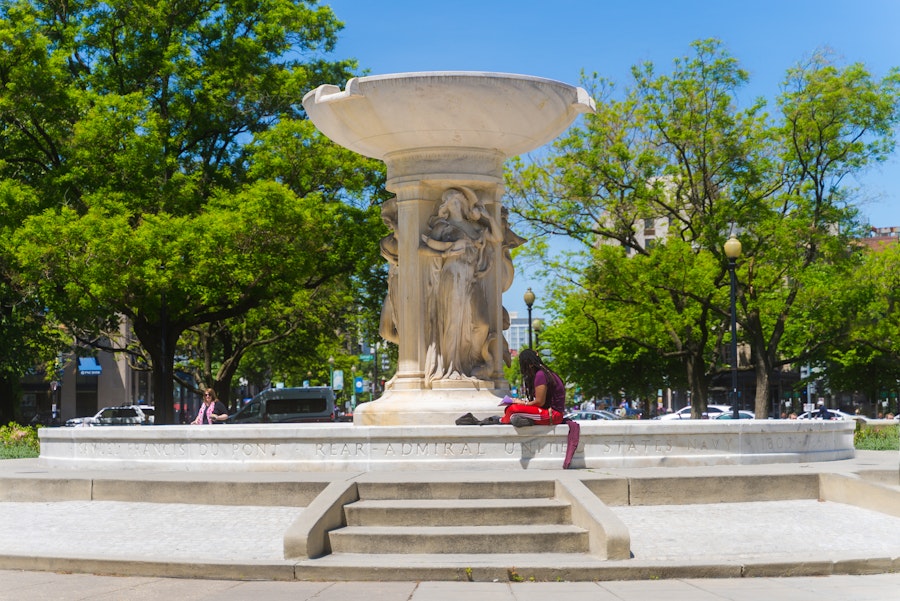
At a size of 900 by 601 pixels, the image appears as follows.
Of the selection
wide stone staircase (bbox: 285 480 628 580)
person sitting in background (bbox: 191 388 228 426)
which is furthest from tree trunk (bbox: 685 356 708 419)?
wide stone staircase (bbox: 285 480 628 580)

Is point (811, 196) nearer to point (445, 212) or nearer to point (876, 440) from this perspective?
point (876, 440)

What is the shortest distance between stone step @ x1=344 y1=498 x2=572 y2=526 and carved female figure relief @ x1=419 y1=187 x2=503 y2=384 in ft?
15.5

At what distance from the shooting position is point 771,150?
113 ft

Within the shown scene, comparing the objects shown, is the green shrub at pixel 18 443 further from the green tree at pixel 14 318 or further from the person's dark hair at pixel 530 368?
the person's dark hair at pixel 530 368

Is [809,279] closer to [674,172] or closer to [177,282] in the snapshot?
[674,172]

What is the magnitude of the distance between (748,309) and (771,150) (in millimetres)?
4798

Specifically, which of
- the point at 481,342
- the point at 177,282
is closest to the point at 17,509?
the point at 481,342

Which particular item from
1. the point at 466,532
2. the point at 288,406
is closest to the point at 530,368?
the point at 466,532

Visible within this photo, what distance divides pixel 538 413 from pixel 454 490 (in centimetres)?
214

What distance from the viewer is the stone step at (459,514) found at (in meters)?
10.2

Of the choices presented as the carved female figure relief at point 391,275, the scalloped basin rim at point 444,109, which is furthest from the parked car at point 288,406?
the scalloped basin rim at point 444,109

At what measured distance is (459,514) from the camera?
10.2 meters

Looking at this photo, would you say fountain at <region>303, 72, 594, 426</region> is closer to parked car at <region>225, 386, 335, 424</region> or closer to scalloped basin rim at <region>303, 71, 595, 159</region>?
scalloped basin rim at <region>303, 71, 595, 159</region>

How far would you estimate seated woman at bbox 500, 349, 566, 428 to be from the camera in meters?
12.6
